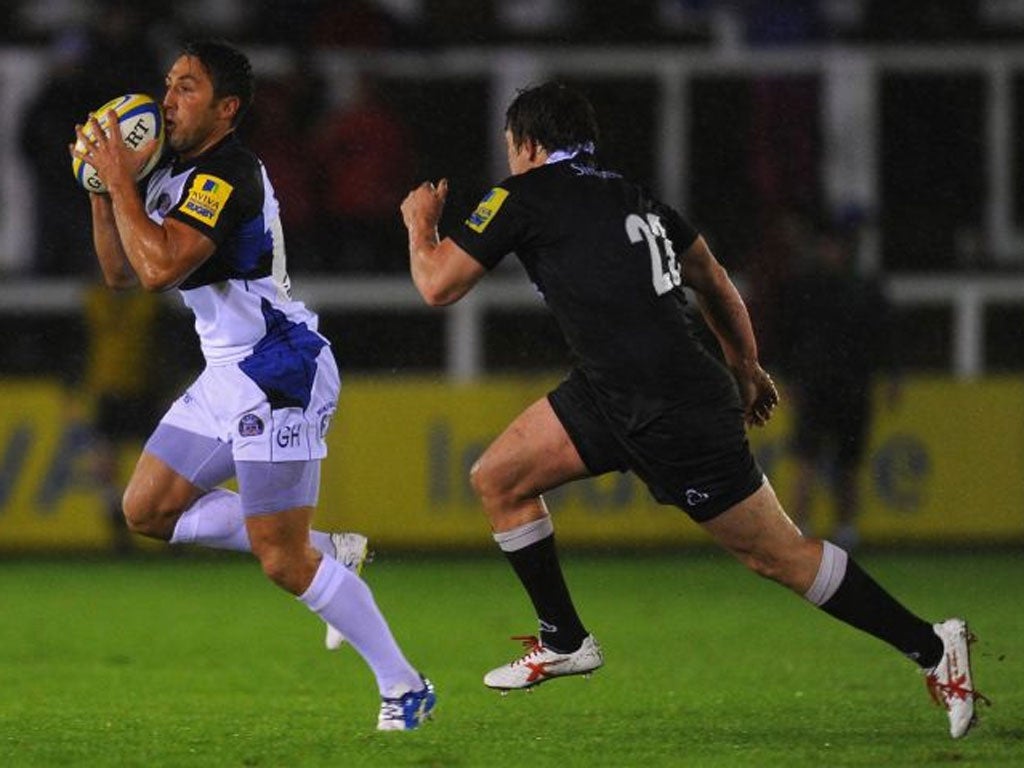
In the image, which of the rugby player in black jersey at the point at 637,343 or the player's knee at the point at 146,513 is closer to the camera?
the rugby player in black jersey at the point at 637,343

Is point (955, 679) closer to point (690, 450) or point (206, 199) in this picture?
point (690, 450)

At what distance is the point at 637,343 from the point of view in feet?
22.2

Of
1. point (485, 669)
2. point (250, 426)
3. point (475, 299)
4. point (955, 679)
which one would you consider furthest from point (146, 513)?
point (475, 299)

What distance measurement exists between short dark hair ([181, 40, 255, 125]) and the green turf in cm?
191

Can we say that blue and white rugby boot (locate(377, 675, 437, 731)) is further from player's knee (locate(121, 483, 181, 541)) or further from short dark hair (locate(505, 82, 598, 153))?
short dark hair (locate(505, 82, 598, 153))

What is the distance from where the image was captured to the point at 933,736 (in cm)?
688

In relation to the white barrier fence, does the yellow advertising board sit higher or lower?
lower

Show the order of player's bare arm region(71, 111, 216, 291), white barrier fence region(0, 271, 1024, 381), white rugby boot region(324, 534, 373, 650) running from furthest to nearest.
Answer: white barrier fence region(0, 271, 1024, 381) → white rugby boot region(324, 534, 373, 650) → player's bare arm region(71, 111, 216, 291)

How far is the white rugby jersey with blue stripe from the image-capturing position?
6797mm

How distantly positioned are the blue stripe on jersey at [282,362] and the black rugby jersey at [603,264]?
0.59 m

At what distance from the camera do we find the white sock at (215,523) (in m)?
7.32

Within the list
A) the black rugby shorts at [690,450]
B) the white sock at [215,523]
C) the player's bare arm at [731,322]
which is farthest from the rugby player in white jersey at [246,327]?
the player's bare arm at [731,322]

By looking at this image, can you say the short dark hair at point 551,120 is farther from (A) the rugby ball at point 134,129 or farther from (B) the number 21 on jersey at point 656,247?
(A) the rugby ball at point 134,129

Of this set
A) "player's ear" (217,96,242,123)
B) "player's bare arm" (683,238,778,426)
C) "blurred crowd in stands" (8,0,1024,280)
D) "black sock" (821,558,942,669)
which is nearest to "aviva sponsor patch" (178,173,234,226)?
"player's ear" (217,96,242,123)
